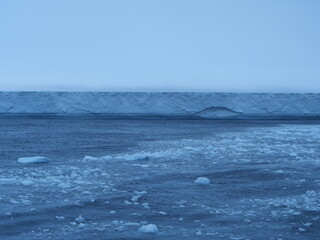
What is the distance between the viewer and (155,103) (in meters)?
12.0

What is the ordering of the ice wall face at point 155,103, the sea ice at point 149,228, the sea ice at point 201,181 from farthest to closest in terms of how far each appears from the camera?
1. the ice wall face at point 155,103
2. the sea ice at point 201,181
3. the sea ice at point 149,228

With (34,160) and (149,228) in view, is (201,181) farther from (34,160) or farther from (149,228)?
(34,160)

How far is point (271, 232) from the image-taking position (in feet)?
5.37

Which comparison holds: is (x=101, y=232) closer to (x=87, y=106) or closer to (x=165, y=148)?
(x=165, y=148)

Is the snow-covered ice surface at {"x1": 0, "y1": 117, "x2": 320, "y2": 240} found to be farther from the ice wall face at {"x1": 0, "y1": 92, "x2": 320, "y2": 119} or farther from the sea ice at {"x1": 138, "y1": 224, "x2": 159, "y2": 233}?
the ice wall face at {"x1": 0, "y1": 92, "x2": 320, "y2": 119}

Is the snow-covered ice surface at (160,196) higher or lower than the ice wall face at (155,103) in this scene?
lower

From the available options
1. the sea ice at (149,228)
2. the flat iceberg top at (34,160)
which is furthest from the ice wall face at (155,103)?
the sea ice at (149,228)

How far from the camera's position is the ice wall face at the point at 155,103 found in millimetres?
11797

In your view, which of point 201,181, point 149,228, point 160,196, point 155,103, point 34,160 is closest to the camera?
point 149,228

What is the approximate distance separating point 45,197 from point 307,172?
185cm

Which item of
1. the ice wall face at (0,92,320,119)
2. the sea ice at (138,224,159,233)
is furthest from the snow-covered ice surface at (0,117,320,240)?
the ice wall face at (0,92,320,119)

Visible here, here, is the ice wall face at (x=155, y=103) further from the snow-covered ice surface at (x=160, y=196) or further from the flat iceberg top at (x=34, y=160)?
the flat iceberg top at (x=34, y=160)

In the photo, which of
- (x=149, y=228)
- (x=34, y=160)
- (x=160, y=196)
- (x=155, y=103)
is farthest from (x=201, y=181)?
(x=155, y=103)

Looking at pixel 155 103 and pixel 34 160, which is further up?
pixel 155 103
